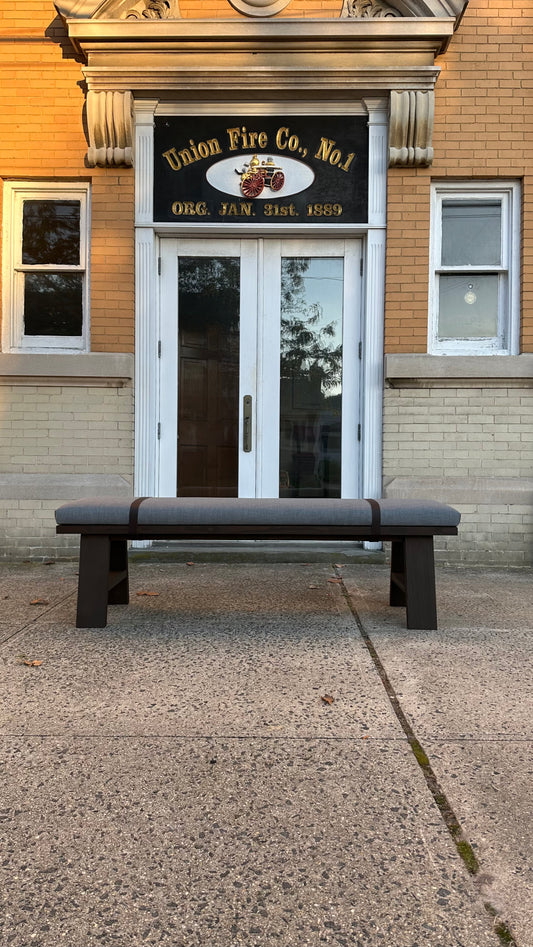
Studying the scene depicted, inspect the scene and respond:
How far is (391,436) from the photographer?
20.3ft

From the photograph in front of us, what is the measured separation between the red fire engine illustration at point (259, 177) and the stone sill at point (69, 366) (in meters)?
1.96

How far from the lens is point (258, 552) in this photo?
20.6ft

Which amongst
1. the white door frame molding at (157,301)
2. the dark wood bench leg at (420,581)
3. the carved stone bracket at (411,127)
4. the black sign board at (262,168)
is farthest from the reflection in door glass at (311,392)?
the dark wood bench leg at (420,581)

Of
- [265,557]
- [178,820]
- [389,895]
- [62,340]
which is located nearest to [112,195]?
[62,340]

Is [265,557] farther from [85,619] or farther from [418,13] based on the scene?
[418,13]

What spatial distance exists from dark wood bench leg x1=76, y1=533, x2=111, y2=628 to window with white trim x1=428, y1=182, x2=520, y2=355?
390 centimetres

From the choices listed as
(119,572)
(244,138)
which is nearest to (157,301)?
(244,138)

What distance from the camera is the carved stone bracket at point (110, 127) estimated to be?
19.7 ft

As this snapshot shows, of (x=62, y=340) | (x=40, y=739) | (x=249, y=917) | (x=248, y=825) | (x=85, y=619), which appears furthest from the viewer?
(x=62, y=340)

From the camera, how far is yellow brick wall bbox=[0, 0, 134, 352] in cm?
613

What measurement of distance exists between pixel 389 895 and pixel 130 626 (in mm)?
2539

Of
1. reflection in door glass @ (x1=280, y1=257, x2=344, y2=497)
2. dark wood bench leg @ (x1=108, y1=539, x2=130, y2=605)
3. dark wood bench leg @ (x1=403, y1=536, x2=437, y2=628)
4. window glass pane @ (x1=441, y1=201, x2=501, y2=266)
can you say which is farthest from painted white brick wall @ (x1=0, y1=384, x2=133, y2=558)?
window glass pane @ (x1=441, y1=201, x2=501, y2=266)

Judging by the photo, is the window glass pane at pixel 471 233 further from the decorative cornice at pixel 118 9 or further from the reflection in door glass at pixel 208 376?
the decorative cornice at pixel 118 9

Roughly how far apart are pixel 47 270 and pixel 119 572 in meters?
3.54
